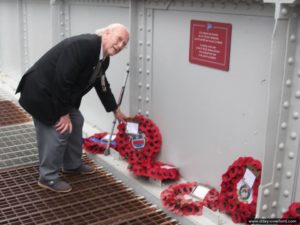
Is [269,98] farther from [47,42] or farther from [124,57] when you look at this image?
[47,42]

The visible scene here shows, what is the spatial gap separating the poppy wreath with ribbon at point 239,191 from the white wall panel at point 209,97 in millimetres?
121

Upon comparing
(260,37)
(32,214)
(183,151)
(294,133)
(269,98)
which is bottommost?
(32,214)

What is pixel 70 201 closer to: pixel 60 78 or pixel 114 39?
pixel 60 78

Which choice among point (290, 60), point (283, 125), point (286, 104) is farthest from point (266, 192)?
point (290, 60)

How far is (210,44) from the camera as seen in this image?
3.51 metres

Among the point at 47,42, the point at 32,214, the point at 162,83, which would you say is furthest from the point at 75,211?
the point at 47,42

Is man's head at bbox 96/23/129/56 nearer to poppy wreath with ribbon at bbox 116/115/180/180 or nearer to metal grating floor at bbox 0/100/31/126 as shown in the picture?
poppy wreath with ribbon at bbox 116/115/180/180

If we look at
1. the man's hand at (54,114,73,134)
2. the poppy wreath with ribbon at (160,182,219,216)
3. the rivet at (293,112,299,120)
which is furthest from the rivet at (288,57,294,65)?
the man's hand at (54,114,73,134)

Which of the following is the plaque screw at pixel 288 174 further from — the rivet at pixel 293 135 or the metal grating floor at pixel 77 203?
the metal grating floor at pixel 77 203

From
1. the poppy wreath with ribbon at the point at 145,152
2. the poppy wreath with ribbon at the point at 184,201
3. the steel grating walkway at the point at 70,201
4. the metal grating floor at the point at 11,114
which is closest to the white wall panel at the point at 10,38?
the metal grating floor at the point at 11,114

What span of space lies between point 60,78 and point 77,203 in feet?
3.62

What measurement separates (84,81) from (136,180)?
1057 millimetres

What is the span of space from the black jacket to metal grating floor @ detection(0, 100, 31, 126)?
83.2 inches

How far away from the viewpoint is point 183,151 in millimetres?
3975
